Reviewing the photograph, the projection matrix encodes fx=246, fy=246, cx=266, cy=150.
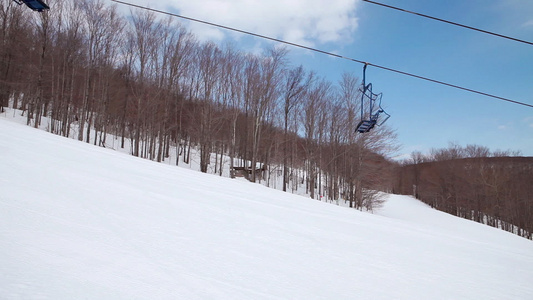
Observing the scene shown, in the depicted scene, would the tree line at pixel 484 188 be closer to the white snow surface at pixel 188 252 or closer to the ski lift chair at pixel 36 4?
the white snow surface at pixel 188 252

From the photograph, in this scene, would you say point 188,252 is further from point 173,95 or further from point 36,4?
point 173,95

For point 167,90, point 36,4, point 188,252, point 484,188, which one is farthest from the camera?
point 484,188

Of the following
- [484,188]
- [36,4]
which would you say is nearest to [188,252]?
[36,4]

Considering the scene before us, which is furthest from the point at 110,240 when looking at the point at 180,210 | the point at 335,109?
the point at 335,109

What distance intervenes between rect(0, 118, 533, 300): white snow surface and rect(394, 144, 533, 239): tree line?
32.4 meters

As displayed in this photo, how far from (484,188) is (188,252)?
182 ft

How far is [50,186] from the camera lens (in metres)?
4.27

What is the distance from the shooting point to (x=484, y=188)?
4238cm

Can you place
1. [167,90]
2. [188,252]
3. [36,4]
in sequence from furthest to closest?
[167,90] → [36,4] → [188,252]

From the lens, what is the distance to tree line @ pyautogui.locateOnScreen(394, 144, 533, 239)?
3975 centimetres

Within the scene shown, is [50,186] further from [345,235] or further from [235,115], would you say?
[235,115]

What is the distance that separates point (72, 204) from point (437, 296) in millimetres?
5107

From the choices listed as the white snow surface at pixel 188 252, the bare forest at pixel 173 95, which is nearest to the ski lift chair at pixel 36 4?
the white snow surface at pixel 188 252

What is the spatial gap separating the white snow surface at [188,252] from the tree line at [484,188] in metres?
32.4
